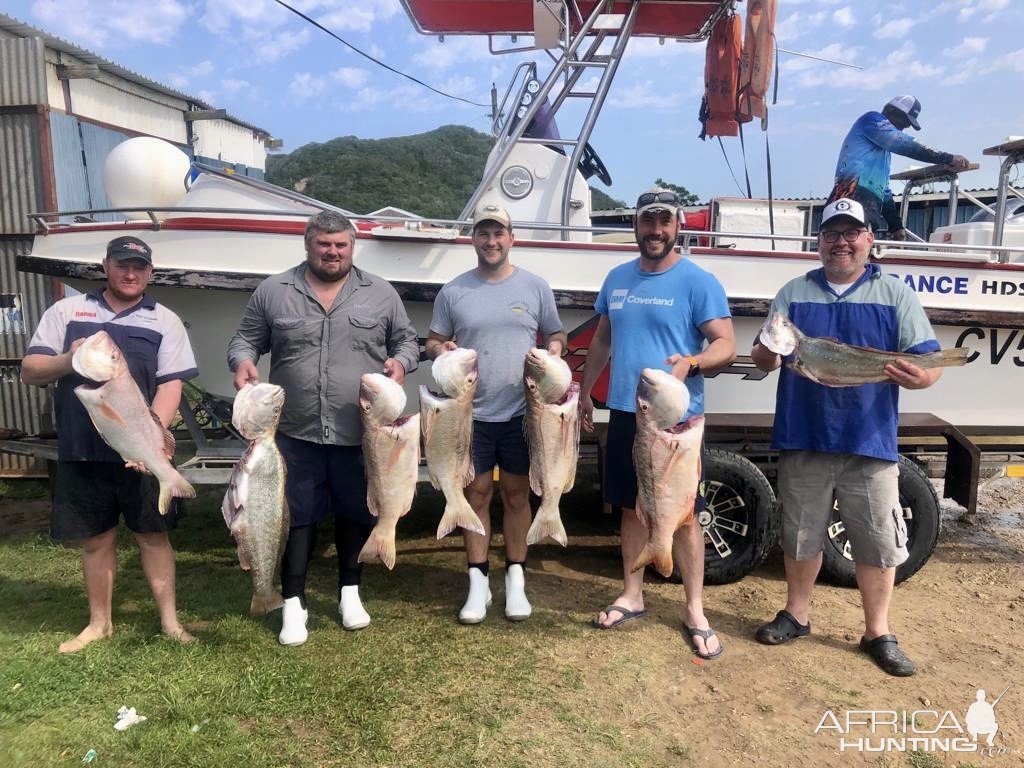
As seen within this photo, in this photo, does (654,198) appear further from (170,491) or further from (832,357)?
(170,491)

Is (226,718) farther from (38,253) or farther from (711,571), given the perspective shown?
(38,253)

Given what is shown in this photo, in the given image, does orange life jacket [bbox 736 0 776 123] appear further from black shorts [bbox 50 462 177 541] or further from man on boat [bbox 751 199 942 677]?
black shorts [bbox 50 462 177 541]

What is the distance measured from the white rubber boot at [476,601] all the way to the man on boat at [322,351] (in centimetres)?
76

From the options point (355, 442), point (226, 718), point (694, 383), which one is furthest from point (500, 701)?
point (694, 383)

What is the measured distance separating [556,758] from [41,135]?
825 centimetres

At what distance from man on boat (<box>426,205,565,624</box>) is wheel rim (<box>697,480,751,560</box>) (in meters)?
1.28

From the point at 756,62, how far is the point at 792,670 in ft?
13.8

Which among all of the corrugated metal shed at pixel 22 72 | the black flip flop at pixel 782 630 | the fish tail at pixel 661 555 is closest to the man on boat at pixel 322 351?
the fish tail at pixel 661 555

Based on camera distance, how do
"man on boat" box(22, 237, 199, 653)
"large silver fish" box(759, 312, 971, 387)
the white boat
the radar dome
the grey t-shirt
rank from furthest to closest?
the radar dome, the white boat, the grey t-shirt, "man on boat" box(22, 237, 199, 653), "large silver fish" box(759, 312, 971, 387)

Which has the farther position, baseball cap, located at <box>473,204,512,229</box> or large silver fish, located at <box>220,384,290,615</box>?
baseball cap, located at <box>473,204,512,229</box>

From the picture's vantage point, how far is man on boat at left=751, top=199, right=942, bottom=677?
10.3 feet

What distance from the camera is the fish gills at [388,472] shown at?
3.06m

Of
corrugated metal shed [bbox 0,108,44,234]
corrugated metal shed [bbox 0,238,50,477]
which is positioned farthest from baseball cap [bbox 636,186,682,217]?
corrugated metal shed [bbox 0,108,44,234]

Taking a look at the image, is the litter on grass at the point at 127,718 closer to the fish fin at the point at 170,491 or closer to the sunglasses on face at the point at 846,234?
the fish fin at the point at 170,491
